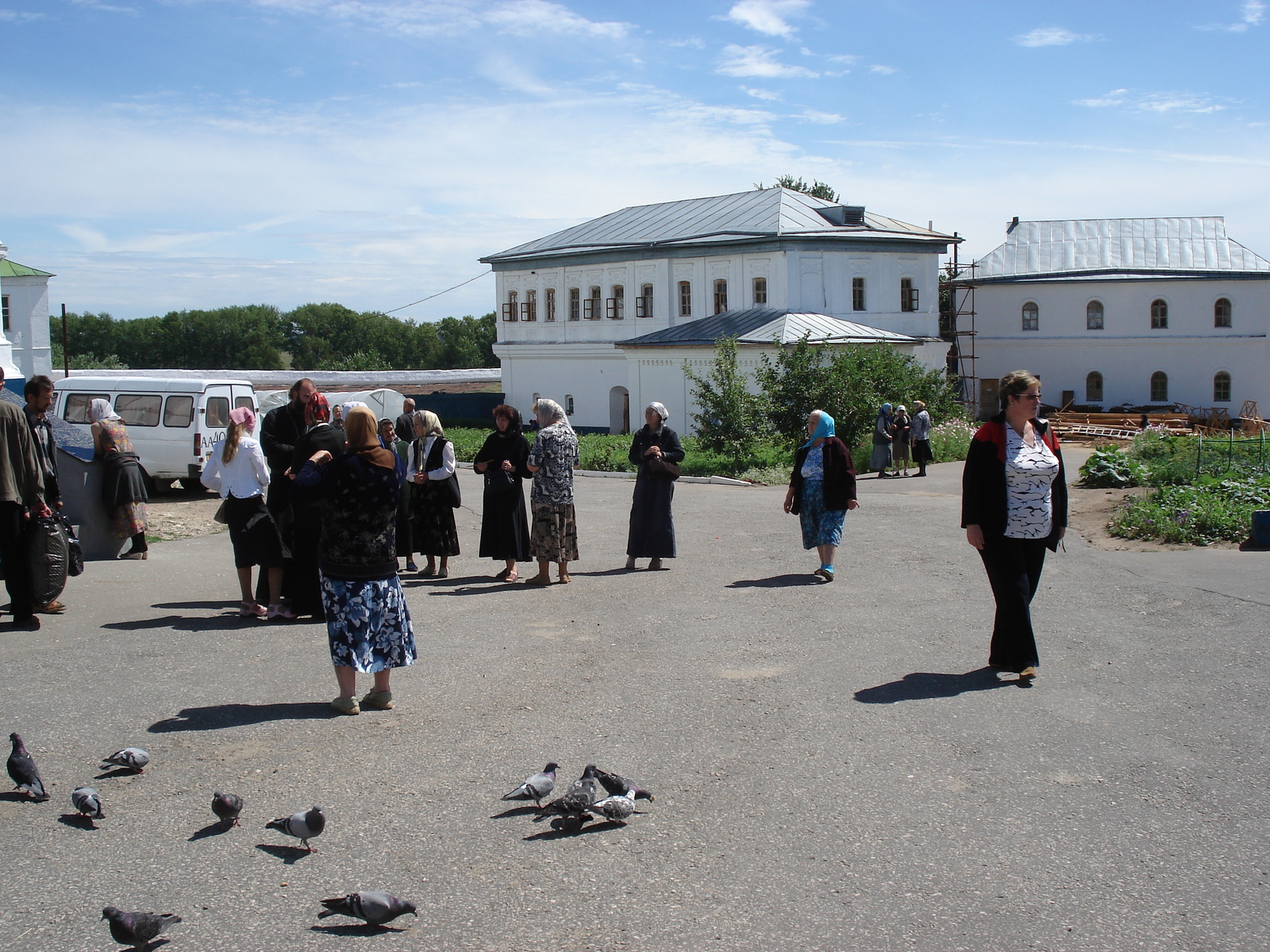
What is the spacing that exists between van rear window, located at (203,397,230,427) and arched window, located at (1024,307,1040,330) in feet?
146

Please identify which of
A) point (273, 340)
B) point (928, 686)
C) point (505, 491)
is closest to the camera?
point (928, 686)

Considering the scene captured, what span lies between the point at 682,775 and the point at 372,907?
2004mm

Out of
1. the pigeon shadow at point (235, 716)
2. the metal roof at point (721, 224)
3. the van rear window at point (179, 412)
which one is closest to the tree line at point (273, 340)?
the metal roof at point (721, 224)

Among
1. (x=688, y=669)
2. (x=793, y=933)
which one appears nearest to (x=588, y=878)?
(x=793, y=933)

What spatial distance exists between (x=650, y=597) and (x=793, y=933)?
21.5ft

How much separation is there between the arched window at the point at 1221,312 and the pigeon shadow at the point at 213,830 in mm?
56464

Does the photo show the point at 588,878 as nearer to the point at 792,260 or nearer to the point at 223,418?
the point at 223,418

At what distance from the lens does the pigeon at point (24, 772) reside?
510cm

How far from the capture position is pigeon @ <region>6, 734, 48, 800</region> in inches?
201

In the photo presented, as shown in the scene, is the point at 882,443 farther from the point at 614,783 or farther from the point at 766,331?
the point at 614,783

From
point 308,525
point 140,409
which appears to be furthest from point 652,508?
point 140,409

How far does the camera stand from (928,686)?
23.5ft

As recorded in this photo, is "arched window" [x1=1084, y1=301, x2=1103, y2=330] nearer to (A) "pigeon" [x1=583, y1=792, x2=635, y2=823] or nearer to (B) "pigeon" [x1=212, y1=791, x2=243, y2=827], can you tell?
(A) "pigeon" [x1=583, y1=792, x2=635, y2=823]

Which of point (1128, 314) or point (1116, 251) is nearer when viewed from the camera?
point (1128, 314)
